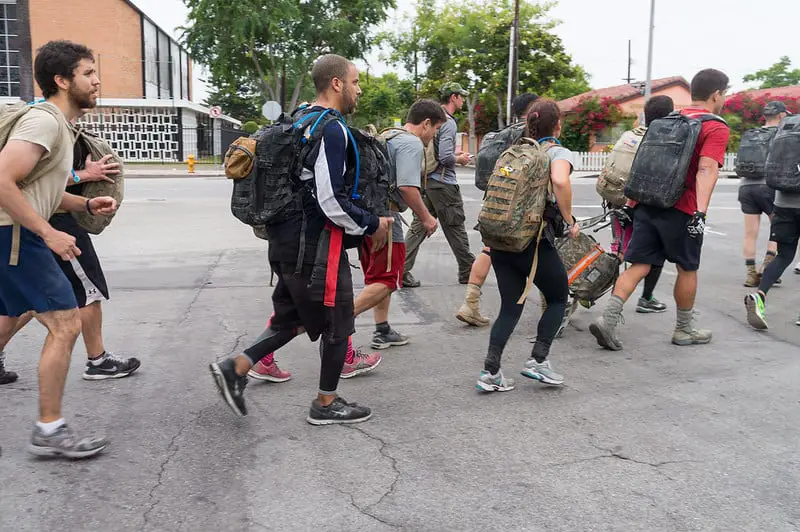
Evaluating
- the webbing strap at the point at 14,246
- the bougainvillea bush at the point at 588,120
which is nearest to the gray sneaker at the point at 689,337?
the webbing strap at the point at 14,246

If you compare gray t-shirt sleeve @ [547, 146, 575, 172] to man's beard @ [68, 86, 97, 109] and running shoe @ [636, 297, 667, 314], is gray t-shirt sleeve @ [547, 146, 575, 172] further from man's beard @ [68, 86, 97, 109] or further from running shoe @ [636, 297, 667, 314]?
running shoe @ [636, 297, 667, 314]

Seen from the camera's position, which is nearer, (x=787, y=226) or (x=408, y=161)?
(x=408, y=161)

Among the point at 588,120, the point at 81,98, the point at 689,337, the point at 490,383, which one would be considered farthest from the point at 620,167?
the point at 588,120

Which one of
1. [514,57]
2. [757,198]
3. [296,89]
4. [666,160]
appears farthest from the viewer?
[296,89]

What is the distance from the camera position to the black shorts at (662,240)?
532 centimetres

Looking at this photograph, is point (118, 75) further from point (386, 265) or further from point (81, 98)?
point (81, 98)

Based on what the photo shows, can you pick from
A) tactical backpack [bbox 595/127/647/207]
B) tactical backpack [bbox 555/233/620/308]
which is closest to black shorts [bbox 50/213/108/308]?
tactical backpack [bbox 555/233/620/308]

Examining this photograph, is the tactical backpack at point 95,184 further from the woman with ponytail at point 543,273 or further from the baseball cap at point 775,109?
the baseball cap at point 775,109

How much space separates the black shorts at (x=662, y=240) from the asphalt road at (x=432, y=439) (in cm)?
68

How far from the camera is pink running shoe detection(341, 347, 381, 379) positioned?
476cm

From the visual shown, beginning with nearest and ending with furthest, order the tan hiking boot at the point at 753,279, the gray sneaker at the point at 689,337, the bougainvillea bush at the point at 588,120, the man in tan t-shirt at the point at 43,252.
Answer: the man in tan t-shirt at the point at 43,252 < the gray sneaker at the point at 689,337 < the tan hiking boot at the point at 753,279 < the bougainvillea bush at the point at 588,120

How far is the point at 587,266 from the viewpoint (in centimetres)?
568

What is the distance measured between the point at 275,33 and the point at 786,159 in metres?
31.3

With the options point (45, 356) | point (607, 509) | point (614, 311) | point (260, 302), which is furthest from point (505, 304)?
point (260, 302)
